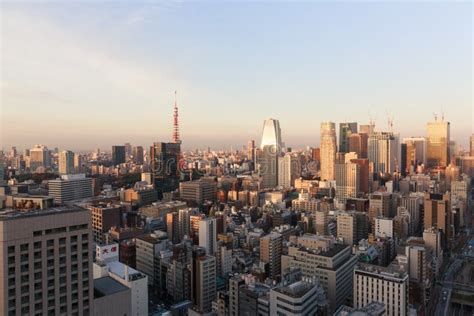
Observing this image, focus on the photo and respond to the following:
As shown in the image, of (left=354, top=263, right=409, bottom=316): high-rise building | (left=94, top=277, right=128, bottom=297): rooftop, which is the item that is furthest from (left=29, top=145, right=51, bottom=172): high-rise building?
(left=354, top=263, right=409, bottom=316): high-rise building

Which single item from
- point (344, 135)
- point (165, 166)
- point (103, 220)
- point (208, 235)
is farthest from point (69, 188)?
point (344, 135)

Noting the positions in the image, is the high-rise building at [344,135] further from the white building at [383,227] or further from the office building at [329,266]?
the office building at [329,266]

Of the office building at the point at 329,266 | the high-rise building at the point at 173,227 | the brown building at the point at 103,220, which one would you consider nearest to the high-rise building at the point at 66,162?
the brown building at the point at 103,220

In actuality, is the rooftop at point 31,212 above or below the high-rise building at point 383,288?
above

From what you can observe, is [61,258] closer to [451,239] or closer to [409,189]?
[451,239]

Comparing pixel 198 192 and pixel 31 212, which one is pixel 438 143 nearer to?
pixel 198 192
